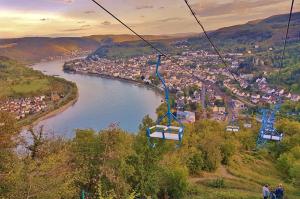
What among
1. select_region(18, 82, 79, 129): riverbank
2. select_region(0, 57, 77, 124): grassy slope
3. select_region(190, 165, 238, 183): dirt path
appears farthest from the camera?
select_region(0, 57, 77, 124): grassy slope

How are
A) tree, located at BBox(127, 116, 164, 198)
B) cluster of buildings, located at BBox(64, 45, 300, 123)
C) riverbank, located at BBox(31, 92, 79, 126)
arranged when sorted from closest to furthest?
1. tree, located at BBox(127, 116, 164, 198)
2. riverbank, located at BBox(31, 92, 79, 126)
3. cluster of buildings, located at BBox(64, 45, 300, 123)

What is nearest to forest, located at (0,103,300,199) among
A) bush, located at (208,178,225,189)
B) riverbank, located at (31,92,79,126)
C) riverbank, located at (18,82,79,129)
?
bush, located at (208,178,225,189)

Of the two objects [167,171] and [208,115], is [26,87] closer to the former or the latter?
[208,115]

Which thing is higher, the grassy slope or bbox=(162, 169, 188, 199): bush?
bbox=(162, 169, 188, 199): bush

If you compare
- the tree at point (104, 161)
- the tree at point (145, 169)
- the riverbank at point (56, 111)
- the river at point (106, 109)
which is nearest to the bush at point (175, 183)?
the tree at point (145, 169)

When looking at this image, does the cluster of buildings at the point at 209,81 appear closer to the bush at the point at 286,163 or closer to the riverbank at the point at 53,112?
the bush at the point at 286,163

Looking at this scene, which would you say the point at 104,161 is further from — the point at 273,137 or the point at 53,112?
the point at 53,112

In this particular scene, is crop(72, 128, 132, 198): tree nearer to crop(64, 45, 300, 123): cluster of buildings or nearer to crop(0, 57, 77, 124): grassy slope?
crop(64, 45, 300, 123): cluster of buildings

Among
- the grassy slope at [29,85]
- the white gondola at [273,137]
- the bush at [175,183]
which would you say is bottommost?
the grassy slope at [29,85]

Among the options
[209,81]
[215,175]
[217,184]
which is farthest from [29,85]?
[217,184]
